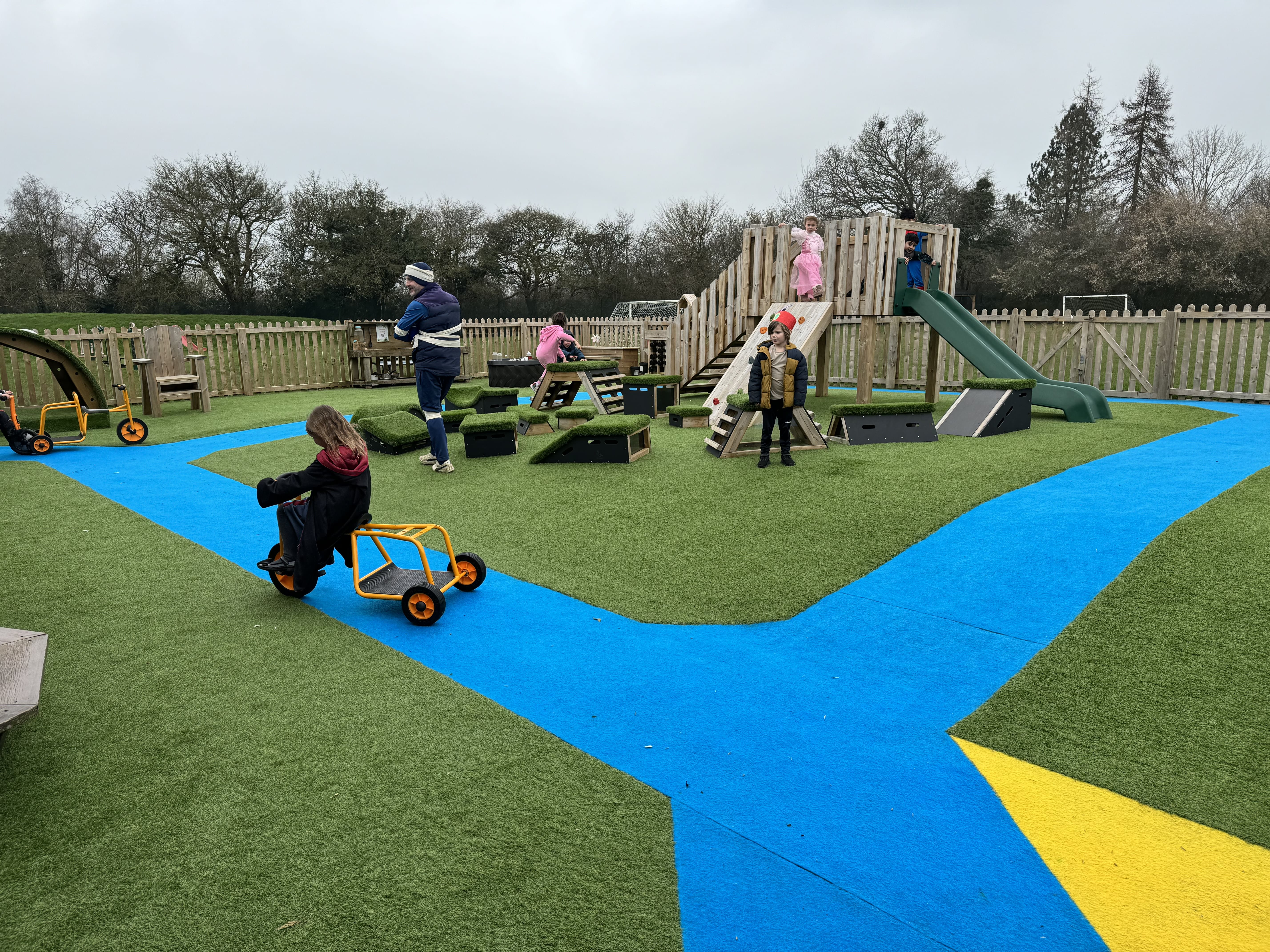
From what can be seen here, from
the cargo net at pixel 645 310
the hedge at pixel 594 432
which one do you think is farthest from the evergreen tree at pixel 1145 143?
the hedge at pixel 594 432

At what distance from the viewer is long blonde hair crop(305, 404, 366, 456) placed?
4484 mm

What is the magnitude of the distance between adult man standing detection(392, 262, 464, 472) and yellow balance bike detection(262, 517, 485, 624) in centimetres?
357

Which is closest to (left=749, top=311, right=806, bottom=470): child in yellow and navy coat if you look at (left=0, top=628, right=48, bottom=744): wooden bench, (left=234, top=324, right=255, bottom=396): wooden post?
(left=0, top=628, right=48, bottom=744): wooden bench

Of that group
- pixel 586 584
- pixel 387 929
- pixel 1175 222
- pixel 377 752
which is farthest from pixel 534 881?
pixel 1175 222

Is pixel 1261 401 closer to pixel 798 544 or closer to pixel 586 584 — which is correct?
pixel 798 544

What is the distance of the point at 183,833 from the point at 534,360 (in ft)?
54.6

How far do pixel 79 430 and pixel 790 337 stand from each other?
39.4ft

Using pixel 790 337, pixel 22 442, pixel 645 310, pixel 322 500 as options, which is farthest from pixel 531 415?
pixel 645 310

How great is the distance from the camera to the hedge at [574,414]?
10492 mm

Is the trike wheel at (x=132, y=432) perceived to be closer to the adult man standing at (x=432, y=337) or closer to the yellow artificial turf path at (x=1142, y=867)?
the adult man standing at (x=432, y=337)

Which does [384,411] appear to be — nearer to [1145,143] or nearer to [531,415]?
[531,415]

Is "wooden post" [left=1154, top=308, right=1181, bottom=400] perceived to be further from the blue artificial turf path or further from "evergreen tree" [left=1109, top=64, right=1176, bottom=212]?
"evergreen tree" [left=1109, top=64, right=1176, bottom=212]

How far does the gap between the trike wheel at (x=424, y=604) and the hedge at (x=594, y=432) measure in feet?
14.2

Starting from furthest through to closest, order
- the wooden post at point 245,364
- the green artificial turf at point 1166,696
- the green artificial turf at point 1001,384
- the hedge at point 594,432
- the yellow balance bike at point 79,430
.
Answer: the wooden post at point 245,364
the yellow balance bike at point 79,430
the green artificial turf at point 1001,384
the hedge at point 594,432
the green artificial turf at point 1166,696
